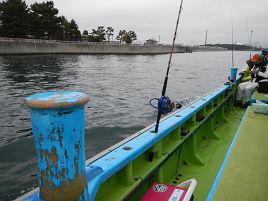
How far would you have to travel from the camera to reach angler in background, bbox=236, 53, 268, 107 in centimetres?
721

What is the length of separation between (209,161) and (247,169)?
5.15 ft

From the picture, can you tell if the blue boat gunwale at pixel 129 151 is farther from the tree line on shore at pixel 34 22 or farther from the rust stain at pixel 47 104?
the tree line on shore at pixel 34 22

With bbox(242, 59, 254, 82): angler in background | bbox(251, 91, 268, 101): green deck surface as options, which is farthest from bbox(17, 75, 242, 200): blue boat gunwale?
bbox(242, 59, 254, 82): angler in background

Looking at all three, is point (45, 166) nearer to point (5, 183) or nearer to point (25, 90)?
point (5, 183)

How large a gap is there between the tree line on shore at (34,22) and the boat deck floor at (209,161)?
55.0 m

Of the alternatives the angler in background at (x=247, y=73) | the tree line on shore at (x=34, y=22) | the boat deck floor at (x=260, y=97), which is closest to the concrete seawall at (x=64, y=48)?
the tree line on shore at (x=34, y=22)

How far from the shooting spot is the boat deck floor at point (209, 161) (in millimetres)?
3576

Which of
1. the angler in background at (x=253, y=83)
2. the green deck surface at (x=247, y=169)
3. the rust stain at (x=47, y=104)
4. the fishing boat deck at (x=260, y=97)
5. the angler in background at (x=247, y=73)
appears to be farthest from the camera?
the angler in background at (x=247, y=73)

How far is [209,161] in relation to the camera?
4332mm

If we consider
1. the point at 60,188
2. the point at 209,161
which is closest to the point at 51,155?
the point at 60,188

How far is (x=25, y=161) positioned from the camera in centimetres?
592

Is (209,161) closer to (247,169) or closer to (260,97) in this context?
(247,169)

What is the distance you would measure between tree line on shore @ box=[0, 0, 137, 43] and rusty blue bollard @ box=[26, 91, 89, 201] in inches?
2265

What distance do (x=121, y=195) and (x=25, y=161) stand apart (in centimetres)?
420
